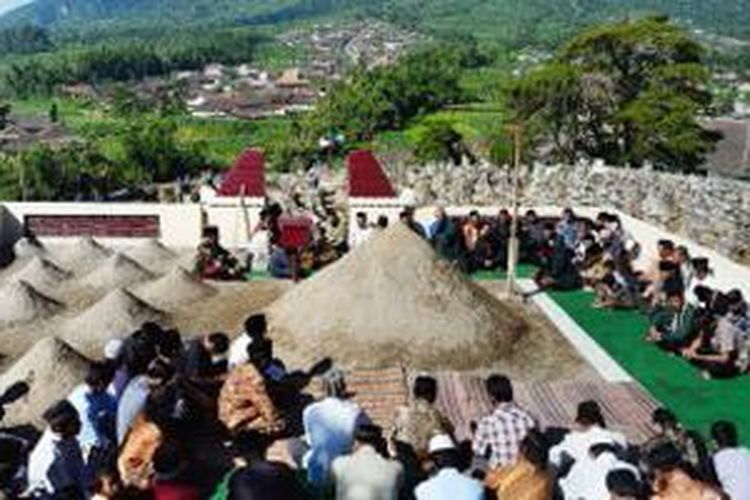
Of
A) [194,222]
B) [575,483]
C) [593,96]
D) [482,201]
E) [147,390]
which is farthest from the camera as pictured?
[593,96]

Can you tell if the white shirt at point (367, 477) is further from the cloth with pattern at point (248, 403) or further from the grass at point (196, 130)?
the grass at point (196, 130)

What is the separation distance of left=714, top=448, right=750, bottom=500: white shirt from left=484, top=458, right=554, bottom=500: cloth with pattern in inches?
51.0

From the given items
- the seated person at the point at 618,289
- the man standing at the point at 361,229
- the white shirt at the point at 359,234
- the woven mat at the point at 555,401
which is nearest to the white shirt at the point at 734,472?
the woven mat at the point at 555,401

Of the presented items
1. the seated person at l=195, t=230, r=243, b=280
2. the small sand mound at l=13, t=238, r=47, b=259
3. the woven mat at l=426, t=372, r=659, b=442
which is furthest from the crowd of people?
the small sand mound at l=13, t=238, r=47, b=259

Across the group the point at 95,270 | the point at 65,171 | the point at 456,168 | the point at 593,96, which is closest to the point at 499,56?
the point at 65,171

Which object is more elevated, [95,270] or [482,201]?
[95,270]

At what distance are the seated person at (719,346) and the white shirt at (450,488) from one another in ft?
19.6

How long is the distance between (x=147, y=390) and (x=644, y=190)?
593 inches

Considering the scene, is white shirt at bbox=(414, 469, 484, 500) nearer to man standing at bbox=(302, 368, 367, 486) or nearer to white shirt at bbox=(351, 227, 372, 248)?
man standing at bbox=(302, 368, 367, 486)

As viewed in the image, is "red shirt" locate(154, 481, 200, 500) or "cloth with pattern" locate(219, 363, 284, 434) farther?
"cloth with pattern" locate(219, 363, 284, 434)

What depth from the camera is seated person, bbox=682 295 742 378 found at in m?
12.7

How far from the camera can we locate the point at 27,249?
1870cm

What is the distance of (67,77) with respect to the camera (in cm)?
17538

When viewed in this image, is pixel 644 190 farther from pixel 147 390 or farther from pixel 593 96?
pixel 593 96
